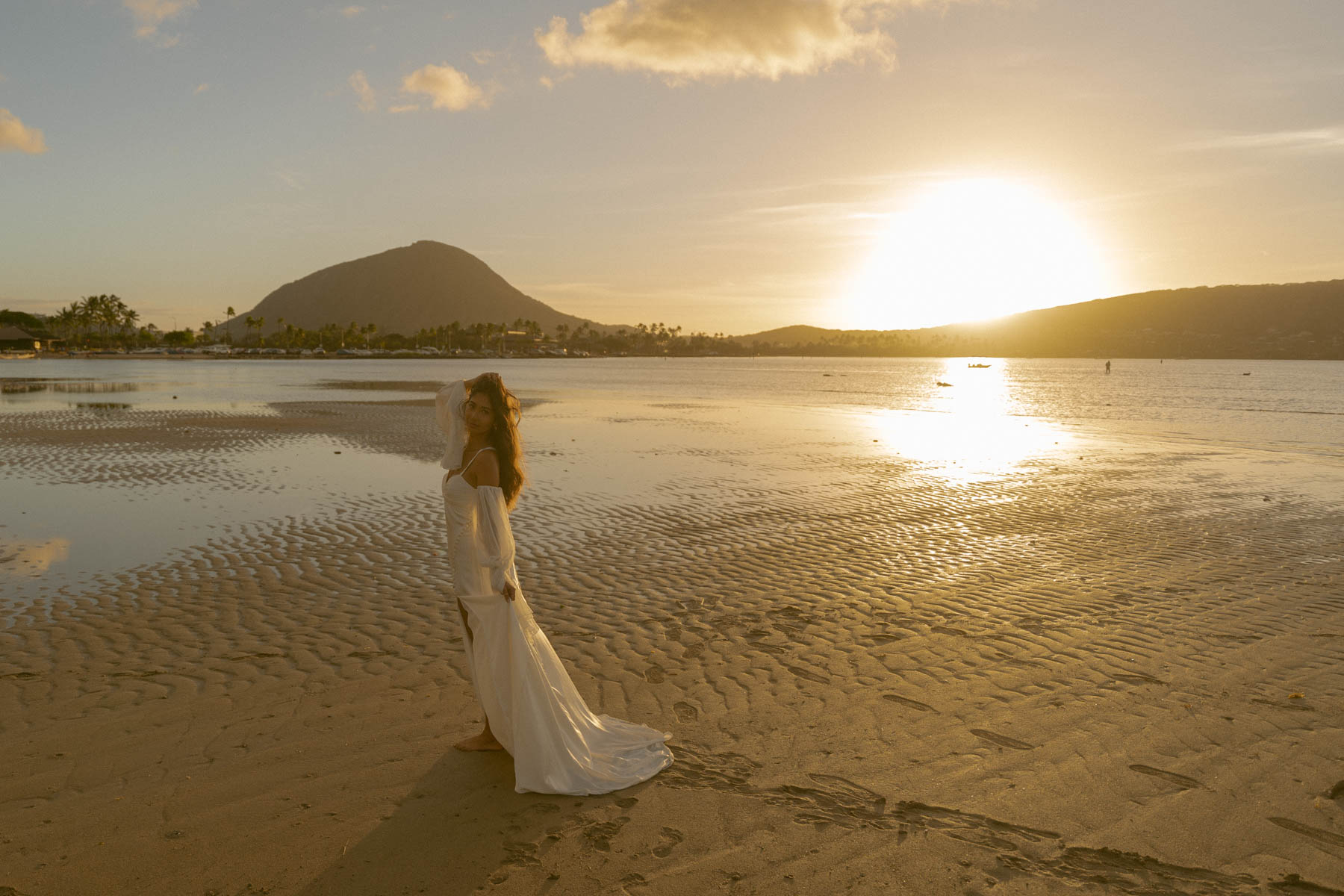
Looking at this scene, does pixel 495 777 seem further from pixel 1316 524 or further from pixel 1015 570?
pixel 1316 524

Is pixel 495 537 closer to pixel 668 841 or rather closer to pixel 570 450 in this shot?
pixel 668 841

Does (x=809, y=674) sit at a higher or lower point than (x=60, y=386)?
lower

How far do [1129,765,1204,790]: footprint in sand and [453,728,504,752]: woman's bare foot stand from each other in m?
3.95

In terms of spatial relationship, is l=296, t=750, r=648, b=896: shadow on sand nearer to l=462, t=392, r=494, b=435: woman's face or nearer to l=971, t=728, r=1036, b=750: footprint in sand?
l=462, t=392, r=494, b=435: woman's face

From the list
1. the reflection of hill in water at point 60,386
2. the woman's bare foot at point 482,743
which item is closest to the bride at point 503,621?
the woman's bare foot at point 482,743

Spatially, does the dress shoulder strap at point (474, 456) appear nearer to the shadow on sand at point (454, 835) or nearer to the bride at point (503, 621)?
the bride at point (503, 621)

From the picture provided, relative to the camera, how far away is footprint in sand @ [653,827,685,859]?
4238mm

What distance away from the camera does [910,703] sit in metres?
6.25

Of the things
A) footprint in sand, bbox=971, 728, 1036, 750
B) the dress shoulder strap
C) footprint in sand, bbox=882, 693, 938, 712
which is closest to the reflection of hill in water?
the dress shoulder strap

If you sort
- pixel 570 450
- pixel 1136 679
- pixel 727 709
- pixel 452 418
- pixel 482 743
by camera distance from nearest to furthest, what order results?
pixel 452 418
pixel 482 743
pixel 727 709
pixel 1136 679
pixel 570 450

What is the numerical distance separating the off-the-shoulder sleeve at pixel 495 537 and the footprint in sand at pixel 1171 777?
3976 millimetres

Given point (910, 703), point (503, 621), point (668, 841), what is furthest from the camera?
point (910, 703)

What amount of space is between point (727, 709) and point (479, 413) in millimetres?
2843

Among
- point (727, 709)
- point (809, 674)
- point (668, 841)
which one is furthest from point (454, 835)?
point (809, 674)
